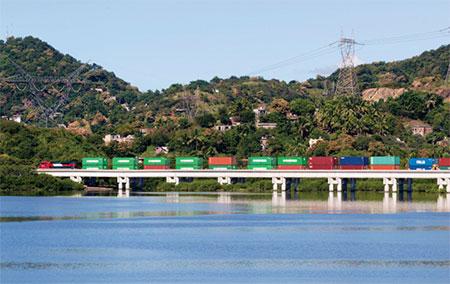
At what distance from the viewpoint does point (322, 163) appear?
17275 cm

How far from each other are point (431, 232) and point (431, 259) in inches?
735

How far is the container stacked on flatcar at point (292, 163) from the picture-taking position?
176250 mm

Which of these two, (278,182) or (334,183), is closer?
(334,183)

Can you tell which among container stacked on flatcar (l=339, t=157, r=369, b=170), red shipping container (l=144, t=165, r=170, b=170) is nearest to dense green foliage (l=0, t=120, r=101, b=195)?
red shipping container (l=144, t=165, r=170, b=170)

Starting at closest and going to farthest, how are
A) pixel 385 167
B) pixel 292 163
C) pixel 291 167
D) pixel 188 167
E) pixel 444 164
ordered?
pixel 444 164 < pixel 385 167 < pixel 291 167 < pixel 292 163 < pixel 188 167

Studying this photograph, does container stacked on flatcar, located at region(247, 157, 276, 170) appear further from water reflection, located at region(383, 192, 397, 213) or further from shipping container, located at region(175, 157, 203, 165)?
water reflection, located at region(383, 192, 397, 213)

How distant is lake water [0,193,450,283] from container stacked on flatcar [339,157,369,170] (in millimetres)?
45897

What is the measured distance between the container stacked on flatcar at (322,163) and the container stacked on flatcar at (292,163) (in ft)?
5.59

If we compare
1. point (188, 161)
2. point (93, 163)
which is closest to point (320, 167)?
point (188, 161)

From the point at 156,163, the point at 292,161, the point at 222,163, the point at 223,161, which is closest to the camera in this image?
the point at 292,161

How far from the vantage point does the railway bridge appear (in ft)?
539

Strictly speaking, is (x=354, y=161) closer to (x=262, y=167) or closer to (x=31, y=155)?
(x=262, y=167)

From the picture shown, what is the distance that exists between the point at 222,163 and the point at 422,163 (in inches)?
1247

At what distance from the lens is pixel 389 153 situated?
192 meters
